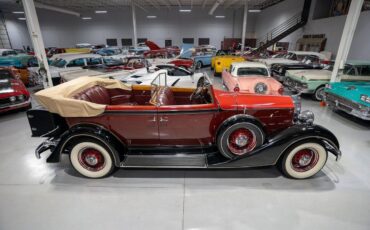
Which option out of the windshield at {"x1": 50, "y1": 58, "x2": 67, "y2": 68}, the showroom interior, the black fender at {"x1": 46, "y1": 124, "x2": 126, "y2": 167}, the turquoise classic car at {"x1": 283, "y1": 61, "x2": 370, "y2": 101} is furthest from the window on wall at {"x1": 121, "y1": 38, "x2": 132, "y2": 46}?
the black fender at {"x1": 46, "y1": 124, "x2": 126, "y2": 167}

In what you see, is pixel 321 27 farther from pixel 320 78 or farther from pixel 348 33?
pixel 348 33

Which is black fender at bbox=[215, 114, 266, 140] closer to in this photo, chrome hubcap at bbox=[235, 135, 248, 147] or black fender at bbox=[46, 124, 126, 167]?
chrome hubcap at bbox=[235, 135, 248, 147]

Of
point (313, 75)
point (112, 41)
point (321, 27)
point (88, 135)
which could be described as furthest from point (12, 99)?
point (112, 41)

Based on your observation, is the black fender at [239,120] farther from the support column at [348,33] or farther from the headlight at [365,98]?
the support column at [348,33]

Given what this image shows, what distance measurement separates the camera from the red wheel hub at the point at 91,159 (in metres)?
2.98

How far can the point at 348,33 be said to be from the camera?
565 centimetres

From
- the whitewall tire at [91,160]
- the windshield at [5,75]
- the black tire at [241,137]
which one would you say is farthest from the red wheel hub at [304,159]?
the windshield at [5,75]

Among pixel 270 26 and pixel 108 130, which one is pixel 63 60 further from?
pixel 270 26

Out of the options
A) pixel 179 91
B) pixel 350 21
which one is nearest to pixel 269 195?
pixel 179 91

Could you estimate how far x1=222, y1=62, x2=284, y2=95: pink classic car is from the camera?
5.75m

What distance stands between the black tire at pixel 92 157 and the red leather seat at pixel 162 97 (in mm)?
907

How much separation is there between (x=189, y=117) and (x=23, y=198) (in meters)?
2.47

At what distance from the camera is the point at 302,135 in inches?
106

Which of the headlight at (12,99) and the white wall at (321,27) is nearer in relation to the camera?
the headlight at (12,99)
